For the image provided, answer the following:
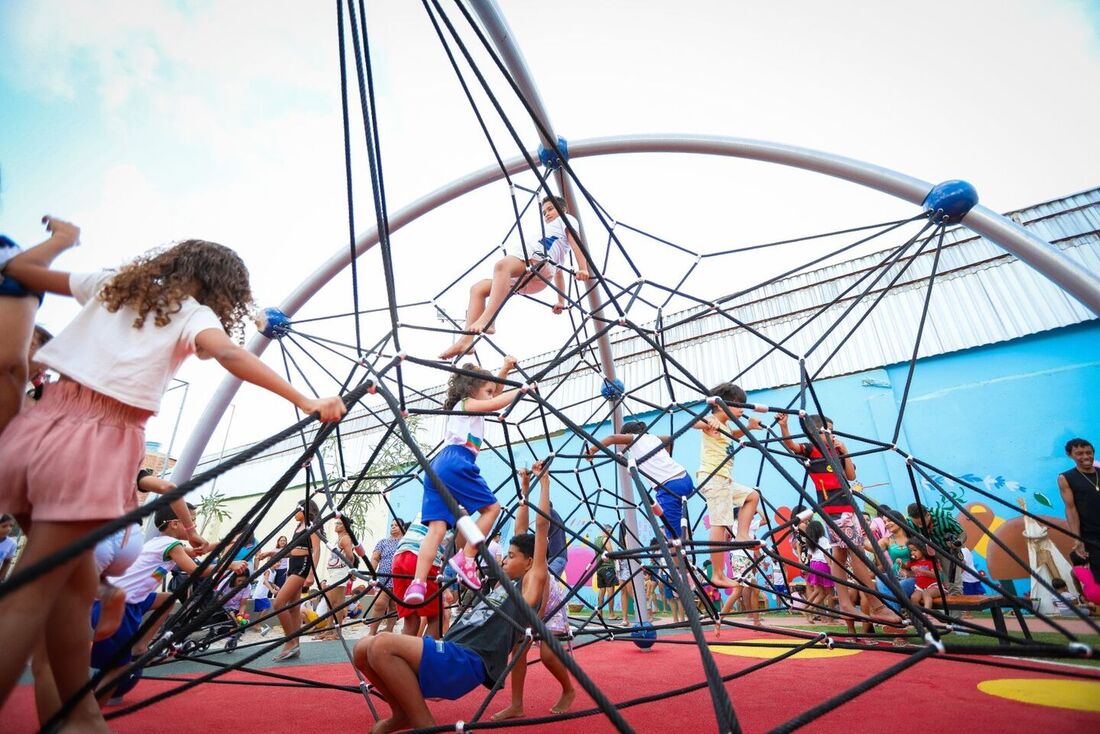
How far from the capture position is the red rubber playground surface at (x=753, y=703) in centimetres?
188

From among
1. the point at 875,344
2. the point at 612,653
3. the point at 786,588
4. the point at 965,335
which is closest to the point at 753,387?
the point at 875,344

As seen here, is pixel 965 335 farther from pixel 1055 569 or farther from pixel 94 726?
pixel 94 726

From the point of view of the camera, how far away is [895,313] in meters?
8.47

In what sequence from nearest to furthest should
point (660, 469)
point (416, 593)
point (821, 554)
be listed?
1. point (416, 593)
2. point (660, 469)
3. point (821, 554)

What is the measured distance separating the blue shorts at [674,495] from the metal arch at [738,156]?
7.60 ft

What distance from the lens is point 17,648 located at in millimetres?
1092

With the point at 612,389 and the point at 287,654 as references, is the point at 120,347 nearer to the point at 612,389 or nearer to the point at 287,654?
the point at 612,389

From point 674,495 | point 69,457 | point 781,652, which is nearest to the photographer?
point 69,457

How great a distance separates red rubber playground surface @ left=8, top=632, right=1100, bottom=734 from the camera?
1885 millimetres

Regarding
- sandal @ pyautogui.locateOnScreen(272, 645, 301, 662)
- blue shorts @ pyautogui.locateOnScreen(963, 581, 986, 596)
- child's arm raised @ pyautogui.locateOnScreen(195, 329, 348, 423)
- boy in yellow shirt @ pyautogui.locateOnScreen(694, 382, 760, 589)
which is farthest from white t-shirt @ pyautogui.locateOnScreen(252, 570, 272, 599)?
blue shorts @ pyautogui.locateOnScreen(963, 581, 986, 596)

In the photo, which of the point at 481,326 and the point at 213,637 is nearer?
the point at 481,326

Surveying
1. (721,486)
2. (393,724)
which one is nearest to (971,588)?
(721,486)

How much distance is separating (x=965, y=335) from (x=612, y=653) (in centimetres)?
690

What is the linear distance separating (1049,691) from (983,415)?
20.3 feet
